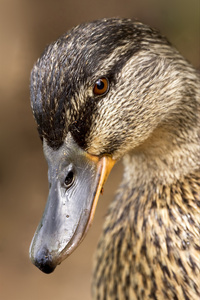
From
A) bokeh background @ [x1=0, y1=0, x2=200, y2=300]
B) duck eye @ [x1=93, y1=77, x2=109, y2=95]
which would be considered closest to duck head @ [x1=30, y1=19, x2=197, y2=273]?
duck eye @ [x1=93, y1=77, x2=109, y2=95]

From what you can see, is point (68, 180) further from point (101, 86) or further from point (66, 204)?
point (101, 86)

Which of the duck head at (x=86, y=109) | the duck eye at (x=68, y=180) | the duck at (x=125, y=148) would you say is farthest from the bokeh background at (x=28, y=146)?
the duck eye at (x=68, y=180)

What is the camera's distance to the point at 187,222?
4.24 ft

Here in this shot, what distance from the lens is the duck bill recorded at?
3.76 ft

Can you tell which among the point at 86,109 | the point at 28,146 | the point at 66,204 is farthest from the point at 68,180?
the point at 28,146

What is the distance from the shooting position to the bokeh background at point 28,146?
2.51m

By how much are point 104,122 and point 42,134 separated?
0.46ft

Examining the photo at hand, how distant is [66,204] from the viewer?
46.4 inches

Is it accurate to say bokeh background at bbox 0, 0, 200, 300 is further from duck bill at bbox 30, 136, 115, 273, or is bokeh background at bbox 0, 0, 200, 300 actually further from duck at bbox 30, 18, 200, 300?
duck bill at bbox 30, 136, 115, 273

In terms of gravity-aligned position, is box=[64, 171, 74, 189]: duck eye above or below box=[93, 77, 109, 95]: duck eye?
below

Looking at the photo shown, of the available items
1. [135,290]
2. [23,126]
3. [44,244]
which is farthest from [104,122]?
[23,126]

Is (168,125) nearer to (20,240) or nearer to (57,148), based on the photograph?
(57,148)

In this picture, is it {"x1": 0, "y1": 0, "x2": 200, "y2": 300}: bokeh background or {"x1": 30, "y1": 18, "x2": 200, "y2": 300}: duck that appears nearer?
{"x1": 30, "y1": 18, "x2": 200, "y2": 300}: duck

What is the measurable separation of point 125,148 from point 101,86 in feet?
0.58
